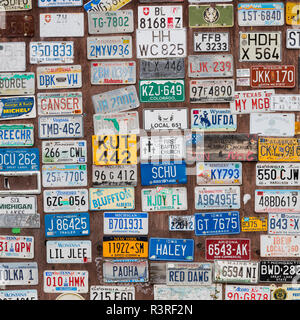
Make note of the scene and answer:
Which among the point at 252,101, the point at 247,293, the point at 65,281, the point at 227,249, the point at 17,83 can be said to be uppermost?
A: the point at 17,83

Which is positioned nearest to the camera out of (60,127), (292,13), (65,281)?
(292,13)

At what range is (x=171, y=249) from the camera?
3871 mm

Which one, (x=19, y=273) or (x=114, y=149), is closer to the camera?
(x=114, y=149)

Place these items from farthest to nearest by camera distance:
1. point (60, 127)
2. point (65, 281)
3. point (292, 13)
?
point (65, 281) < point (60, 127) < point (292, 13)

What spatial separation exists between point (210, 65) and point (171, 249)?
1972mm

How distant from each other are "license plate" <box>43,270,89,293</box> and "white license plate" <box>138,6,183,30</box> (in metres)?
2.72

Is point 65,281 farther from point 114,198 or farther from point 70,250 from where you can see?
point 114,198

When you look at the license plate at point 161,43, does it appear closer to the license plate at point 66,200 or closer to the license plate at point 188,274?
the license plate at point 66,200

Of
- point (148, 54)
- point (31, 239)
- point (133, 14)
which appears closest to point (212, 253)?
point (31, 239)

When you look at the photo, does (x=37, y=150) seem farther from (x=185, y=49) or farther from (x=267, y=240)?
(x=267, y=240)

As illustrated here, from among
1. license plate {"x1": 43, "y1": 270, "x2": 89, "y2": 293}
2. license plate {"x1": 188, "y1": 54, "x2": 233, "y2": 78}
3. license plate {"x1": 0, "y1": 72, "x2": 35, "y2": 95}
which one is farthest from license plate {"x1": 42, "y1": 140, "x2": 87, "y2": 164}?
license plate {"x1": 188, "y1": 54, "x2": 233, "y2": 78}

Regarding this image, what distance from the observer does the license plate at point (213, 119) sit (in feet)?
12.4

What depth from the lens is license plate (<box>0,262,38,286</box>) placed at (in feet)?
12.9

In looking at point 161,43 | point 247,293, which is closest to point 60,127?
point 161,43
